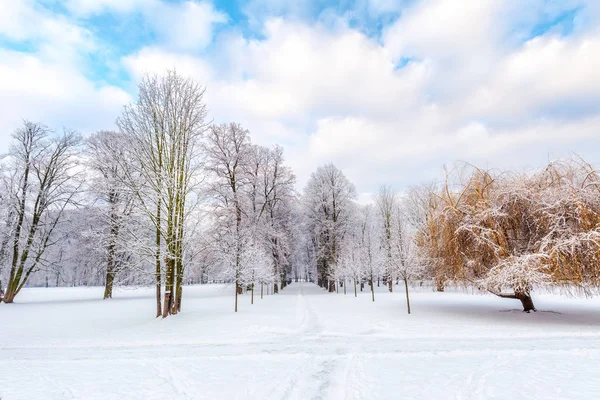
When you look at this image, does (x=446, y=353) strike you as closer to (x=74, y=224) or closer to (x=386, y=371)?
(x=386, y=371)

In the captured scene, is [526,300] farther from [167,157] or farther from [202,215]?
[167,157]

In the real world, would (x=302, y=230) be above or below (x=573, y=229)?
above

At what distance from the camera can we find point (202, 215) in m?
13.5

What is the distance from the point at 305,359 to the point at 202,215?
9173mm

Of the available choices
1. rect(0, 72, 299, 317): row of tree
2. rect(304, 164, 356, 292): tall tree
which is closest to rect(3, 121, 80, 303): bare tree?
rect(0, 72, 299, 317): row of tree

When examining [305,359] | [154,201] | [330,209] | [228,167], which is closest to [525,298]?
[305,359]

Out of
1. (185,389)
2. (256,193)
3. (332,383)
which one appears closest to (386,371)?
(332,383)

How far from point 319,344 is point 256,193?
65.8 feet

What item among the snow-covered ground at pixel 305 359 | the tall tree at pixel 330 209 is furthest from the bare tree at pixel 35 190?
the tall tree at pixel 330 209

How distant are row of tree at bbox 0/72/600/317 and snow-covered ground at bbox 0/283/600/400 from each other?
2424 millimetres

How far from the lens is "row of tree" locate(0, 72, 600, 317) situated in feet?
→ 35.2

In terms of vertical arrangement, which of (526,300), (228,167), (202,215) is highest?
(228,167)

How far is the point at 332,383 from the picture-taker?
16.1 feet

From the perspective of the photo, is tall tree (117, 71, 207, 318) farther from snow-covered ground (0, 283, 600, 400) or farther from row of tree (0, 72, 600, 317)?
snow-covered ground (0, 283, 600, 400)
